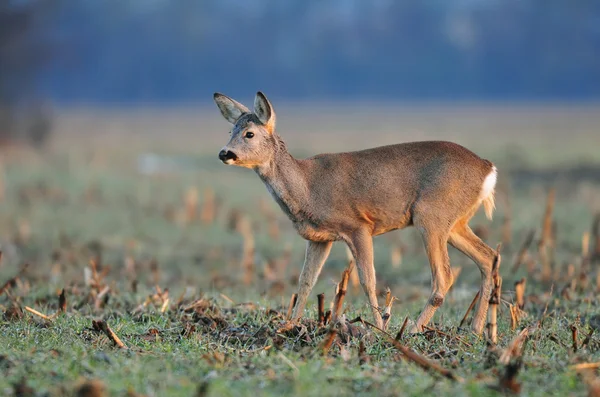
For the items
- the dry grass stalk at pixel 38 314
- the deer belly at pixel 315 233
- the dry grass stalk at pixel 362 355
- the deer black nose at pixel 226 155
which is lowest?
the dry grass stalk at pixel 38 314

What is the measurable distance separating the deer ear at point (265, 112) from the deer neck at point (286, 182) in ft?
0.58

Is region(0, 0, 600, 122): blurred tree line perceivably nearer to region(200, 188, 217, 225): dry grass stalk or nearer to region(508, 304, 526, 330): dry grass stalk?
region(200, 188, 217, 225): dry grass stalk

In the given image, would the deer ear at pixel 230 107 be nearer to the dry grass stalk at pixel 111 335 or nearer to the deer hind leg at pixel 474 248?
the deer hind leg at pixel 474 248

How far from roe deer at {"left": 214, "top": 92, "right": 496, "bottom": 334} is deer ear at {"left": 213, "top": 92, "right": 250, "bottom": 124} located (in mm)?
59

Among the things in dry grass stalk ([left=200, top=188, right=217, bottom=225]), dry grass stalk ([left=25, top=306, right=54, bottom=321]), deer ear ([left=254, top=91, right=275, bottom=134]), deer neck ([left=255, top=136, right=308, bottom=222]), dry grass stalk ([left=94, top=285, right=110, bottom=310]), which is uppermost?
deer ear ([left=254, top=91, right=275, bottom=134])

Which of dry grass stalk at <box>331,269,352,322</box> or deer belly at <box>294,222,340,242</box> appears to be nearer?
dry grass stalk at <box>331,269,352,322</box>

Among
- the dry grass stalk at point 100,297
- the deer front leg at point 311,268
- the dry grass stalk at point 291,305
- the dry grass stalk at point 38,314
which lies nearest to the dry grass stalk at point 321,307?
the dry grass stalk at point 291,305

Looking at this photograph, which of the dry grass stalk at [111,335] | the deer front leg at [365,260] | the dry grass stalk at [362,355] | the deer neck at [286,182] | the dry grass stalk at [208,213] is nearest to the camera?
the dry grass stalk at [362,355]

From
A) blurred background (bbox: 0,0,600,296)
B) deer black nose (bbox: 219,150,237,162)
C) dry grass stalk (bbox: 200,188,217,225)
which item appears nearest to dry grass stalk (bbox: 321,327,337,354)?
deer black nose (bbox: 219,150,237,162)

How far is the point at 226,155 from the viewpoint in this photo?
9984mm

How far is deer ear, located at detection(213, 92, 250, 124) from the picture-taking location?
10.4 metres

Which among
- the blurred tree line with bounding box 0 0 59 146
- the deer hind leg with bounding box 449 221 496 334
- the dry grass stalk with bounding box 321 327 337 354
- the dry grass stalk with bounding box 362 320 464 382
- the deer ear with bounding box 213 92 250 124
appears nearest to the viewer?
the dry grass stalk with bounding box 362 320 464 382

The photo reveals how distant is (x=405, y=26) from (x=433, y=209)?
17118 cm

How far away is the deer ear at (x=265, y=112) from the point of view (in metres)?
10.2
